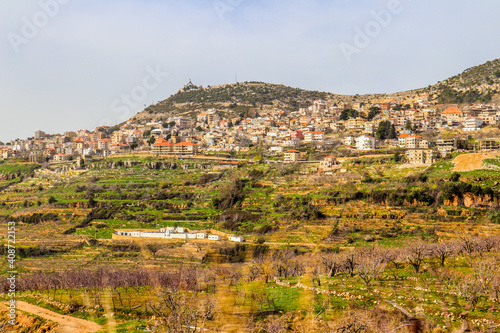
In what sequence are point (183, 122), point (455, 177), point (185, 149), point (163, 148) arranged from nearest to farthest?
1. point (455, 177)
2. point (185, 149)
3. point (163, 148)
4. point (183, 122)

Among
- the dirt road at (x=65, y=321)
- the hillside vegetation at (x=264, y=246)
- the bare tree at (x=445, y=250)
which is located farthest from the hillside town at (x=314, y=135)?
the dirt road at (x=65, y=321)

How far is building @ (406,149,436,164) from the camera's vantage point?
61.5m

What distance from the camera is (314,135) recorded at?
89812 millimetres

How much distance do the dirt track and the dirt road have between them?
159 ft

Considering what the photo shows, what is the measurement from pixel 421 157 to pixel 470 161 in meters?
7.29

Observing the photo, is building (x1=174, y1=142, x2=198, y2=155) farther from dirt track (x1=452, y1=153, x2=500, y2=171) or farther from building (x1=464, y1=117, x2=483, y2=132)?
building (x1=464, y1=117, x2=483, y2=132)

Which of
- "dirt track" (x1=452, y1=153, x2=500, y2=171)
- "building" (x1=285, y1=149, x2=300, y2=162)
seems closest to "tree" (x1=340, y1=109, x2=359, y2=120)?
"building" (x1=285, y1=149, x2=300, y2=162)

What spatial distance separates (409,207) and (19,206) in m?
53.3

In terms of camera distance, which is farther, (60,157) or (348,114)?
(348,114)

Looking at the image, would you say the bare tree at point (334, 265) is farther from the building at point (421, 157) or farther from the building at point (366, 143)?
the building at point (366, 143)

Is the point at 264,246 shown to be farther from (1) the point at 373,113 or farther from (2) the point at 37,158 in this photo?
(2) the point at 37,158

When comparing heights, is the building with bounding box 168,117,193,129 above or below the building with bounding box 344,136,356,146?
above

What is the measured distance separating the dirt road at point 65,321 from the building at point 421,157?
5088 centimetres

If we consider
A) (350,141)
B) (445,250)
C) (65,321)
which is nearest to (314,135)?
(350,141)
